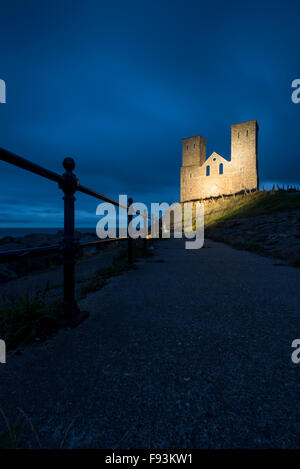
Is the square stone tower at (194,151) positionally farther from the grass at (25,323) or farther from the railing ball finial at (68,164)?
the grass at (25,323)

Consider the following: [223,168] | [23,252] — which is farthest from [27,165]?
[223,168]

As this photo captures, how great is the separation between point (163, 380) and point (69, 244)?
1210 millimetres

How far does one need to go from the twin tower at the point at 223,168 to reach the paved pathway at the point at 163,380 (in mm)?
39831

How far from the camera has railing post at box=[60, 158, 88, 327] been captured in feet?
5.72

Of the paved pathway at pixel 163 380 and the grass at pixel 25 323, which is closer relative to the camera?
the paved pathway at pixel 163 380

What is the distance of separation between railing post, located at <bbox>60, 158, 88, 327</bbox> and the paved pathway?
0.17 meters

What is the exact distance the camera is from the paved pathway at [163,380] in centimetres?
80

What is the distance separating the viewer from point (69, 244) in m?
1.75

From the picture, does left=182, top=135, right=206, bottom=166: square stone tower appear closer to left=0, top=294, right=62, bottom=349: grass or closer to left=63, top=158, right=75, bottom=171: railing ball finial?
left=63, top=158, right=75, bottom=171: railing ball finial

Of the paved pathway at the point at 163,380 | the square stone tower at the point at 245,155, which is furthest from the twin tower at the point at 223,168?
the paved pathway at the point at 163,380

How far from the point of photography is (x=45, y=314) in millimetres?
1638

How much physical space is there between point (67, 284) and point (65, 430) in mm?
1068

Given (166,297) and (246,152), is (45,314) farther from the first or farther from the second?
(246,152)

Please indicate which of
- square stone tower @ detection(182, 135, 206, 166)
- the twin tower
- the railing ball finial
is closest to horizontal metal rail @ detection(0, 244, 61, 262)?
the railing ball finial
